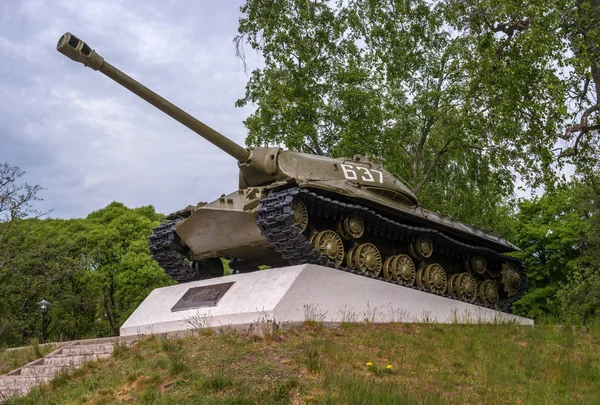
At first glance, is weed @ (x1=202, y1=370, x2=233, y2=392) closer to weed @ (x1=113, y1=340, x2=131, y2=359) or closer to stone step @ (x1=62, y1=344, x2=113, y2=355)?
weed @ (x1=113, y1=340, x2=131, y2=359)

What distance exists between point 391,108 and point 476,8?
20.5 ft

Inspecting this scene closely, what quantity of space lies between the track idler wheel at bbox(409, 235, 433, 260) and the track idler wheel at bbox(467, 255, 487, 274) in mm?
2135

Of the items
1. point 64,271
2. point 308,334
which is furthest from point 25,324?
point 308,334

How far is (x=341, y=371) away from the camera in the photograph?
9.02m

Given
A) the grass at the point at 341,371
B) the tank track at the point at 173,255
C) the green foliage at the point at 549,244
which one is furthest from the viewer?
the green foliage at the point at 549,244

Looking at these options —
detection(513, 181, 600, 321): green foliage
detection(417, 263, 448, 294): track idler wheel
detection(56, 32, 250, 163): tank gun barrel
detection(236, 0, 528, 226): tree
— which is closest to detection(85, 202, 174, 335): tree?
detection(236, 0, 528, 226): tree

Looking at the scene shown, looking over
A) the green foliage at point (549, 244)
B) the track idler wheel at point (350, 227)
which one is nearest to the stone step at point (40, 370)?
the track idler wheel at point (350, 227)

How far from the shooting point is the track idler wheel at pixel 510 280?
1843 centimetres

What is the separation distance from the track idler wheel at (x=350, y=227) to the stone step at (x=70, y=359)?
5221 millimetres

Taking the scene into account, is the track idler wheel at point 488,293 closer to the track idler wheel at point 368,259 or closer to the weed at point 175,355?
the track idler wheel at point 368,259

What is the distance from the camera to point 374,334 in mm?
11281

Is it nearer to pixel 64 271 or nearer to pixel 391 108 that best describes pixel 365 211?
pixel 391 108

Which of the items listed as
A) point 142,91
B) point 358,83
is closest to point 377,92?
point 358,83

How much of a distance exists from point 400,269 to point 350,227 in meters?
1.83
